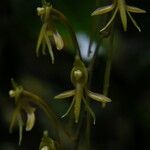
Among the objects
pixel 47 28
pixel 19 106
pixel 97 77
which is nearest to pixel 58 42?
pixel 47 28

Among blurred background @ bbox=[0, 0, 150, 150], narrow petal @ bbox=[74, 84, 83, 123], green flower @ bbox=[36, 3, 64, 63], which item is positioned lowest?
blurred background @ bbox=[0, 0, 150, 150]

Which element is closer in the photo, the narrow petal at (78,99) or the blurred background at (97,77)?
the narrow petal at (78,99)

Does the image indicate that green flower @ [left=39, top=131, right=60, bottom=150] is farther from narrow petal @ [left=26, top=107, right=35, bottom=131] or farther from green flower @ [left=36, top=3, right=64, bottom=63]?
green flower @ [left=36, top=3, right=64, bottom=63]

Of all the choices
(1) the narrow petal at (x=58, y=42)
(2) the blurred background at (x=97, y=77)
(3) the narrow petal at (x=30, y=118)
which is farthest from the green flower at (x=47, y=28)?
(2) the blurred background at (x=97, y=77)

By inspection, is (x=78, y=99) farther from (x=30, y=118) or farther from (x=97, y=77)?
(x=97, y=77)

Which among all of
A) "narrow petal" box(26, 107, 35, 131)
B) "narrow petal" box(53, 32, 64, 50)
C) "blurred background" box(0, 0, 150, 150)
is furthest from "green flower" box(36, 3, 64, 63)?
"blurred background" box(0, 0, 150, 150)

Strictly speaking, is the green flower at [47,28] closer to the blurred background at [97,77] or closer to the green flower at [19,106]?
the green flower at [19,106]

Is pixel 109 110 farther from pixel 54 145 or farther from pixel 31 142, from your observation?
pixel 54 145

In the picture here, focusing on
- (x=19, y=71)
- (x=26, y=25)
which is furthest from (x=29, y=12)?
(x=19, y=71)

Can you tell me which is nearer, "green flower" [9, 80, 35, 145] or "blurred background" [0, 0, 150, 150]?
"green flower" [9, 80, 35, 145]

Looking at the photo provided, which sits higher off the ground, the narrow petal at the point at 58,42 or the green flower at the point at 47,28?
the green flower at the point at 47,28
